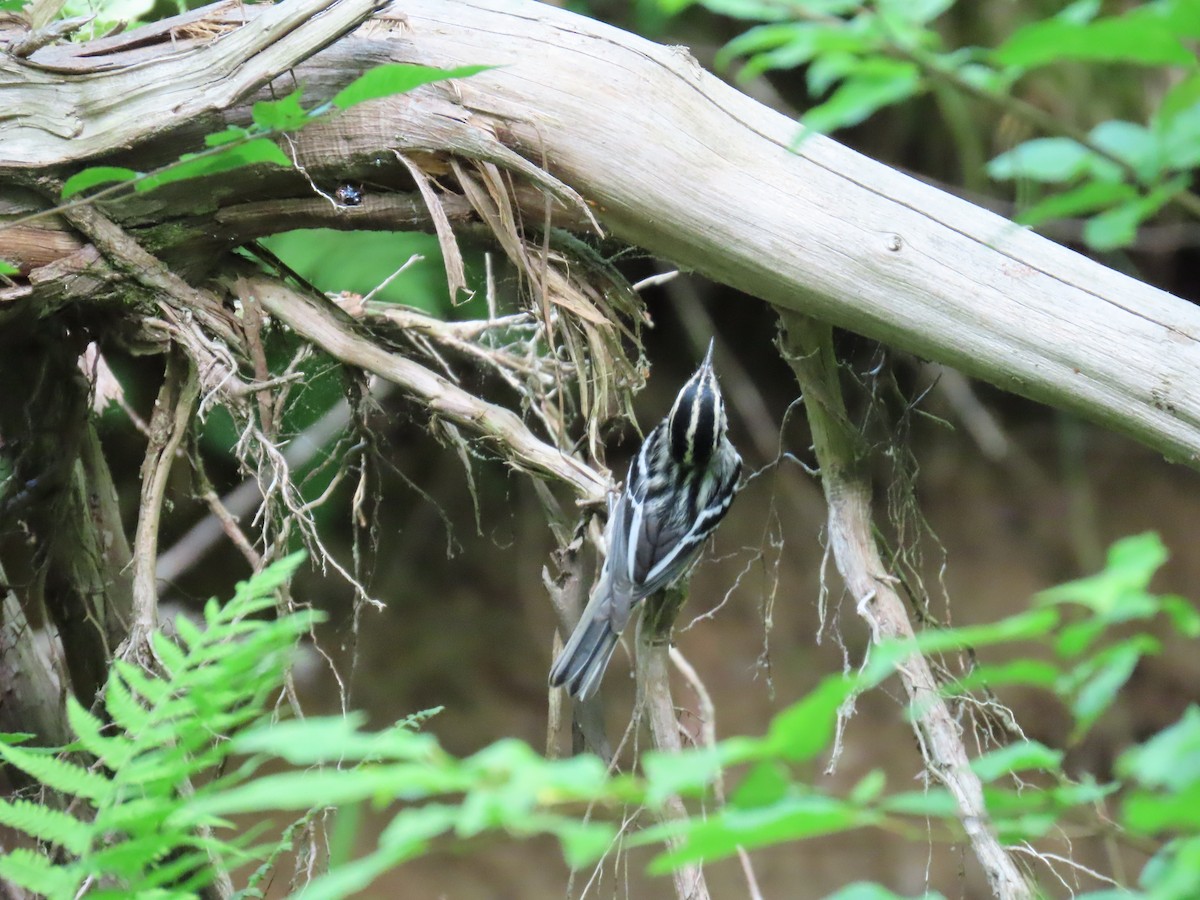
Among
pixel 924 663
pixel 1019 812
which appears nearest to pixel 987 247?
pixel 924 663

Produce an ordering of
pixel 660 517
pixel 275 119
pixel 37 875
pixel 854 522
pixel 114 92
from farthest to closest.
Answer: pixel 660 517
pixel 854 522
pixel 114 92
pixel 275 119
pixel 37 875

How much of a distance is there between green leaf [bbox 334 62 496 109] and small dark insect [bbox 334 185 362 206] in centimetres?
72

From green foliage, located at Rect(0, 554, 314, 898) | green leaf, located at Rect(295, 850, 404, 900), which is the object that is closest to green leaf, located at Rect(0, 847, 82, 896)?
green foliage, located at Rect(0, 554, 314, 898)

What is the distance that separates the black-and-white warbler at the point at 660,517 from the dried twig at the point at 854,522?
1.56 feet

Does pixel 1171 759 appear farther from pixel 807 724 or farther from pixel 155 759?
pixel 155 759

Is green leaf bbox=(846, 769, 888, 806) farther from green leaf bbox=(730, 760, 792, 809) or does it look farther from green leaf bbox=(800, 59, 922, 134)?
green leaf bbox=(800, 59, 922, 134)

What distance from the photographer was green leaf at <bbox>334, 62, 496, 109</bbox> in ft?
3.71

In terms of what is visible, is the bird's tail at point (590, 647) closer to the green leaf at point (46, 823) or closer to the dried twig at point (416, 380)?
the dried twig at point (416, 380)

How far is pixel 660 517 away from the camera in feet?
9.28

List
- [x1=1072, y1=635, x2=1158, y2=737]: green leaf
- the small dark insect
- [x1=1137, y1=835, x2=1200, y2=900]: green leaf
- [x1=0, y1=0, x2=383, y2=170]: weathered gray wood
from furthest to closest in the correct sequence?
the small dark insect < [x1=0, y1=0, x2=383, y2=170]: weathered gray wood < [x1=1072, y1=635, x2=1158, y2=737]: green leaf < [x1=1137, y1=835, x2=1200, y2=900]: green leaf

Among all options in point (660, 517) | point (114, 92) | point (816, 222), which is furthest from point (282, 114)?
point (660, 517)

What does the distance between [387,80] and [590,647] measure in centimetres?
157

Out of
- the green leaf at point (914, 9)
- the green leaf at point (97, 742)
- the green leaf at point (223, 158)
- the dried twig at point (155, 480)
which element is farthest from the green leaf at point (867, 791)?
the dried twig at point (155, 480)

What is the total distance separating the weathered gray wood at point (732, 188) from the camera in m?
1.81
